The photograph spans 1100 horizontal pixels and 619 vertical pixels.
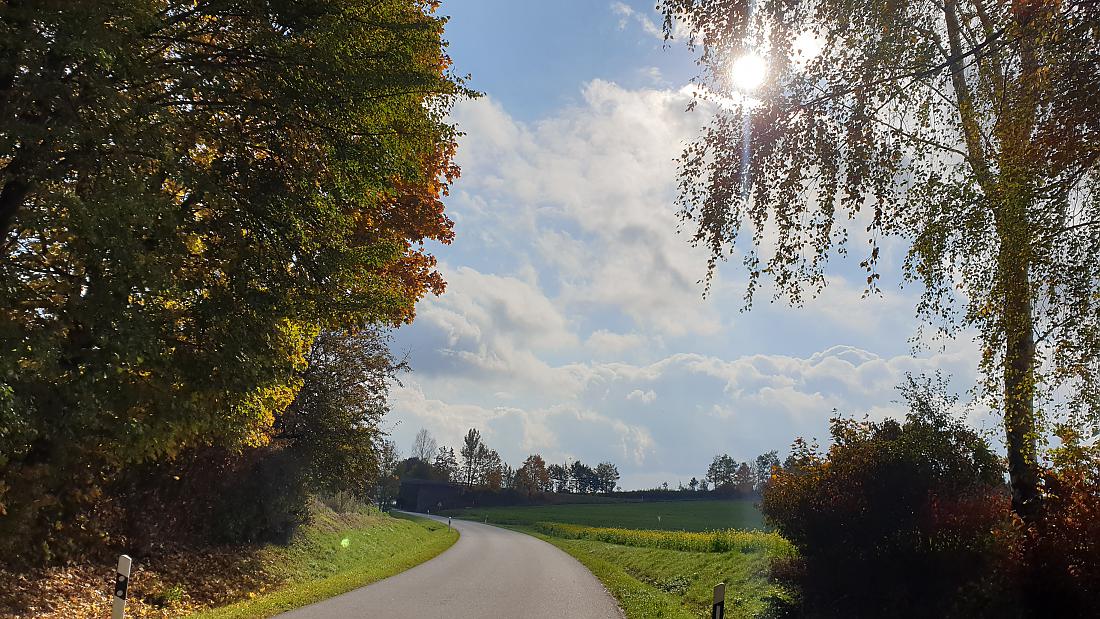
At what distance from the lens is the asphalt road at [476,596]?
11711 mm

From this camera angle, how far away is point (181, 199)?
11078 mm

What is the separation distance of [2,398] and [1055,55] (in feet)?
37.3

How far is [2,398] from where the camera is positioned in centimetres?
723

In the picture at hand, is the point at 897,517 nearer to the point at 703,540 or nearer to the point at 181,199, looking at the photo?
the point at 181,199

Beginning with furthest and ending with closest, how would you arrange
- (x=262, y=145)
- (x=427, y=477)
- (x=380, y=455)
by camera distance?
1. (x=427, y=477)
2. (x=380, y=455)
3. (x=262, y=145)

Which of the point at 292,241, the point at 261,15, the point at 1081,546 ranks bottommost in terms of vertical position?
the point at 1081,546

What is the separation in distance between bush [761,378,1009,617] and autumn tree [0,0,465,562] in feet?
30.1

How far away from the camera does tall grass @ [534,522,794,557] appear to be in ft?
66.3

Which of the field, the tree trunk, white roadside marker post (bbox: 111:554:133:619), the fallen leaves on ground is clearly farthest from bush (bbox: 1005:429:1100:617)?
the fallen leaves on ground

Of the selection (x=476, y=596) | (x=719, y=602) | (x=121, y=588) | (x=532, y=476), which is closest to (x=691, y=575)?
(x=476, y=596)

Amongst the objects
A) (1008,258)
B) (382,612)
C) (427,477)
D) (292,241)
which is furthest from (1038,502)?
(427,477)

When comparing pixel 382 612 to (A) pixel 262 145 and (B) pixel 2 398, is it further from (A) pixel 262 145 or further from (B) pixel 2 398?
(A) pixel 262 145

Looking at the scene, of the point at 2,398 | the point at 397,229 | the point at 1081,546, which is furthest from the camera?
the point at 397,229

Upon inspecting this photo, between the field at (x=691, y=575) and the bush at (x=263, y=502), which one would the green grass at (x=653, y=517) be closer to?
the field at (x=691, y=575)
